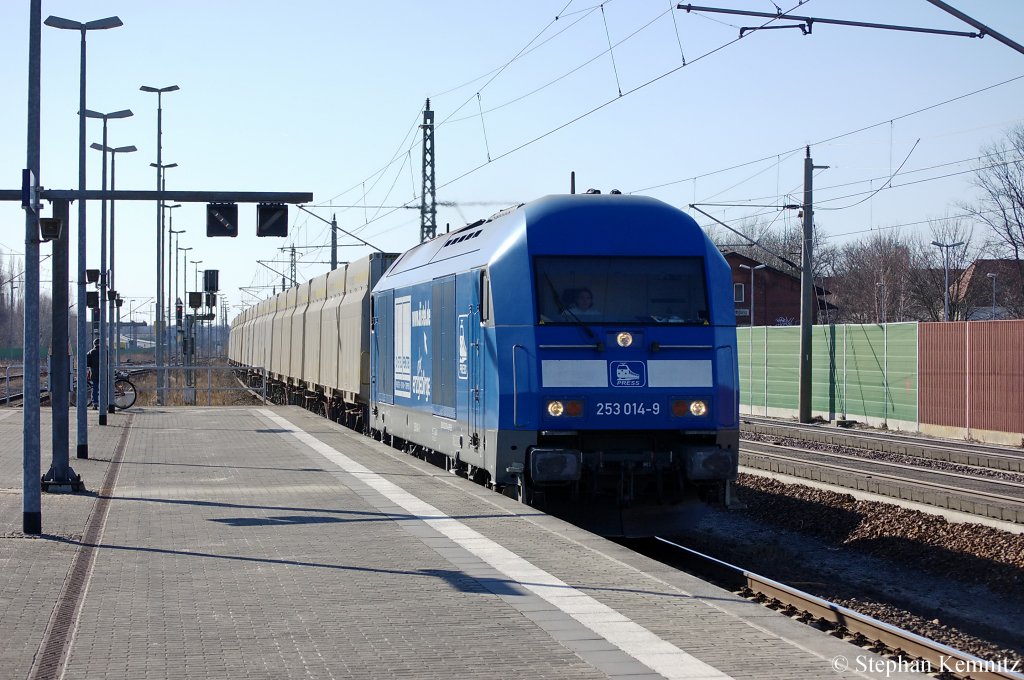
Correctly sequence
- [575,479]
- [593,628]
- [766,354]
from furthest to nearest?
[766,354]
[575,479]
[593,628]

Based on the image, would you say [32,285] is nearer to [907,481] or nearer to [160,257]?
[907,481]

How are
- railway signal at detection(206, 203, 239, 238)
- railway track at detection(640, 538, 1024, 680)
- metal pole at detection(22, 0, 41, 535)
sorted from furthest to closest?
1. railway signal at detection(206, 203, 239, 238)
2. metal pole at detection(22, 0, 41, 535)
3. railway track at detection(640, 538, 1024, 680)

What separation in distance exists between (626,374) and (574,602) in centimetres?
405

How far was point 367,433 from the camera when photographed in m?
24.6

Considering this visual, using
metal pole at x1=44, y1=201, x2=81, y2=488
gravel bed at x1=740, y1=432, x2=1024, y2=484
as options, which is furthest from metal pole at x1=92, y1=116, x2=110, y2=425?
gravel bed at x1=740, y1=432, x2=1024, y2=484

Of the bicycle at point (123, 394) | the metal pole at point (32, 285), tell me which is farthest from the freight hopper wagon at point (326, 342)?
the metal pole at point (32, 285)

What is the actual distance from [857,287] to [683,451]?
225ft

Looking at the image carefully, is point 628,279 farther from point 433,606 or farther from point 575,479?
point 433,606

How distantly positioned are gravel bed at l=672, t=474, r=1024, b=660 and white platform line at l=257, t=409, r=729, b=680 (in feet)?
9.58

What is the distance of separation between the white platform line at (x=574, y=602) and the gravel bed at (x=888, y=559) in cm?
292

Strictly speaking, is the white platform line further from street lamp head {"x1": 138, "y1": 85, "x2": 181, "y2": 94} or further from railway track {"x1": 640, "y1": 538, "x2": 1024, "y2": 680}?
street lamp head {"x1": 138, "y1": 85, "x2": 181, "y2": 94}

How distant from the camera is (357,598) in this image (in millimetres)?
8070

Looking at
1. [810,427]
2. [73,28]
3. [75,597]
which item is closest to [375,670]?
[75,597]

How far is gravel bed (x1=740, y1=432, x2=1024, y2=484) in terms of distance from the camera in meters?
18.6
